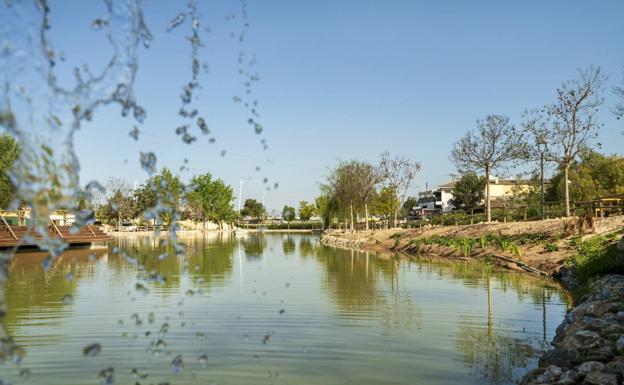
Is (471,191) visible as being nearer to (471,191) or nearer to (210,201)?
(471,191)

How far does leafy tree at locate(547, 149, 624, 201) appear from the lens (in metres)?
60.0

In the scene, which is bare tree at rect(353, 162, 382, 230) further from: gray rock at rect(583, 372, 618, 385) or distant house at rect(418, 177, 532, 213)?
gray rock at rect(583, 372, 618, 385)

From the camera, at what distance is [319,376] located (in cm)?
862

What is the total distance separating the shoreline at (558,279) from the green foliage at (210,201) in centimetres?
4988

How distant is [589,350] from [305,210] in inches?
4874

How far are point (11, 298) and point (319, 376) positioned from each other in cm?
1167

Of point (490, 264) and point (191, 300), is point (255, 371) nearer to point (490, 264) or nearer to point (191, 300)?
point (191, 300)

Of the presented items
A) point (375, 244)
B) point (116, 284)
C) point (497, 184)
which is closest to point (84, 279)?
point (116, 284)

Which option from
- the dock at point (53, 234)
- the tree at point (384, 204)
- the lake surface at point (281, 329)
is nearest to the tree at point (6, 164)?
the dock at point (53, 234)

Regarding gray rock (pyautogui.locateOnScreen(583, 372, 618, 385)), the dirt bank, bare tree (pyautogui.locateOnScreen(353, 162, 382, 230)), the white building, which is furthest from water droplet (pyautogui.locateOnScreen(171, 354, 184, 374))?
the white building

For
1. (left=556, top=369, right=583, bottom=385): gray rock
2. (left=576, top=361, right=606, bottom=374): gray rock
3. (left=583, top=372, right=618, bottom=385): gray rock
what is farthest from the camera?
(left=576, top=361, right=606, bottom=374): gray rock

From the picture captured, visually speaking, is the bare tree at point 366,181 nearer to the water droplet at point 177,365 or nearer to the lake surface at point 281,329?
the lake surface at point 281,329

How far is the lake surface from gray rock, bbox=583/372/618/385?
1.55 metres

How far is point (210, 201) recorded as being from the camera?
10681 cm
